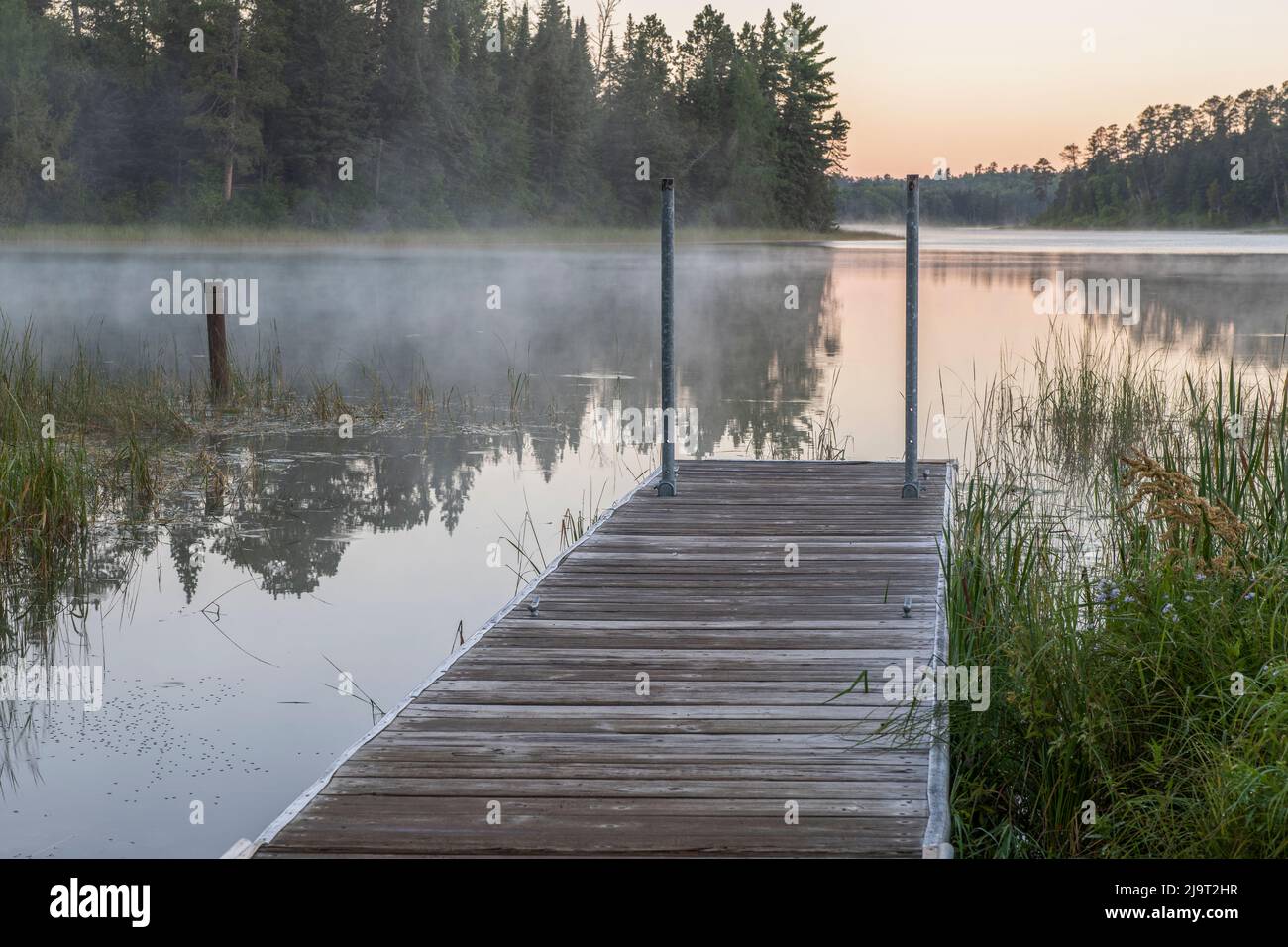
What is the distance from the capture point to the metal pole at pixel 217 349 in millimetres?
11992

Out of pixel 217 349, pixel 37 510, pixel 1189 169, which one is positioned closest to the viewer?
pixel 37 510

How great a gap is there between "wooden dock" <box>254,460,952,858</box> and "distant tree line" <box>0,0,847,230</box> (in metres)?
32.2

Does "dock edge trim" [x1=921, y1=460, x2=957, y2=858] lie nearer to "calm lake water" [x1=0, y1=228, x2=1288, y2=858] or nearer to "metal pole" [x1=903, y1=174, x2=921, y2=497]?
"calm lake water" [x1=0, y1=228, x2=1288, y2=858]

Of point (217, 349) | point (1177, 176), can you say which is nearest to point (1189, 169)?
point (1177, 176)

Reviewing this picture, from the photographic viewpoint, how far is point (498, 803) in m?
3.18

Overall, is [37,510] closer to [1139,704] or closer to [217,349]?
[217,349]

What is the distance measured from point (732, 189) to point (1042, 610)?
65.2 meters

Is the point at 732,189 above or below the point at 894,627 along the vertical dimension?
above

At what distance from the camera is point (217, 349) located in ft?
40.1

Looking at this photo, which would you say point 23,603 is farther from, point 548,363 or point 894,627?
point 548,363

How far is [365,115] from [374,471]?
141ft

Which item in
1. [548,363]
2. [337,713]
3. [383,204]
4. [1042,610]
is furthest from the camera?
[383,204]

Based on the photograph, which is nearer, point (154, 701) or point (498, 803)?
point (498, 803)
